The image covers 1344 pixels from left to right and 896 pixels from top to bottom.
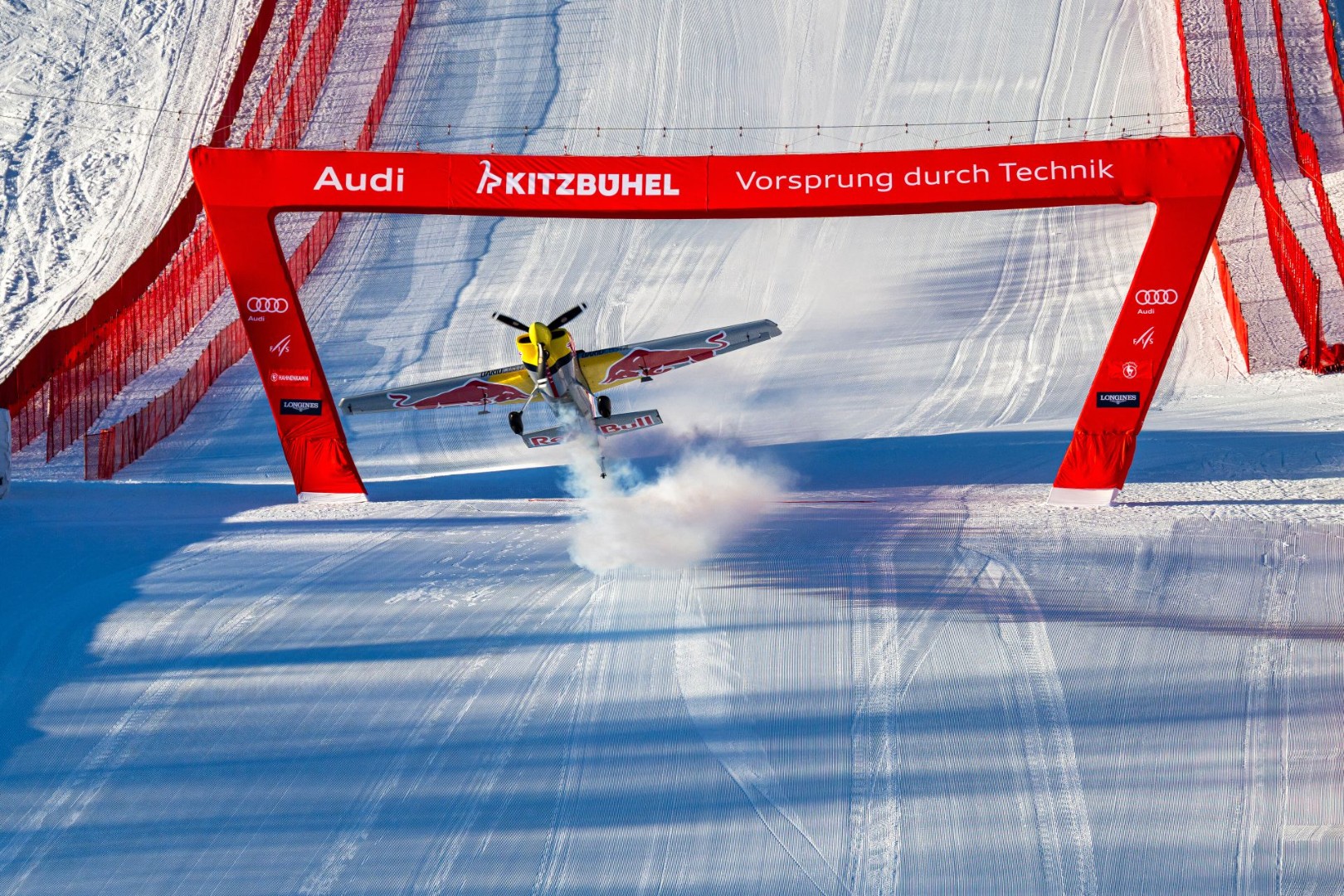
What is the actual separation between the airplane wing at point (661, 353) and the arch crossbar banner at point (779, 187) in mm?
1670

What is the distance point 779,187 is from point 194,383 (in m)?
13.5

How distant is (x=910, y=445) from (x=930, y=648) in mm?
8544

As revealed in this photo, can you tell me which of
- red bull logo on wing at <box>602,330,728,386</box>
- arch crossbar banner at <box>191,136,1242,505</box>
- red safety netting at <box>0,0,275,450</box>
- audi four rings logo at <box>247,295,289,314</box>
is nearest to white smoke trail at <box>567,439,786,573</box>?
red bull logo on wing at <box>602,330,728,386</box>

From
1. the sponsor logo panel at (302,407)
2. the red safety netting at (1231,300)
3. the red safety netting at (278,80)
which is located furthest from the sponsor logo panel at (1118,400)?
the red safety netting at (278,80)

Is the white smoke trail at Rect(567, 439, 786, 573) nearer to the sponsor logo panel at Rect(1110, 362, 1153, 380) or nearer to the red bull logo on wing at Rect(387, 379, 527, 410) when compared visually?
Answer: the red bull logo on wing at Rect(387, 379, 527, 410)

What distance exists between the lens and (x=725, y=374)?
27844mm

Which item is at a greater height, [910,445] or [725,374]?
[725,374]

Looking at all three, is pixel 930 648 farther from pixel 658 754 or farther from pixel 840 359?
pixel 840 359

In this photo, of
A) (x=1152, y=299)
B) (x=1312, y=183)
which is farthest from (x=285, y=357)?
(x=1312, y=183)

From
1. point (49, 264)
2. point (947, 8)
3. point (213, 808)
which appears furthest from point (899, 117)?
point (213, 808)

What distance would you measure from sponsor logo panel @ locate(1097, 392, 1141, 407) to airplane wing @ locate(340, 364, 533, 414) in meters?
8.06

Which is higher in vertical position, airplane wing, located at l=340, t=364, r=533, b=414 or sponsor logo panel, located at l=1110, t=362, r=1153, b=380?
airplane wing, located at l=340, t=364, r=533, b=414

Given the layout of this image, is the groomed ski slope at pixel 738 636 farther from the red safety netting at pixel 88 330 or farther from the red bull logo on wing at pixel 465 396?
the red safety netting at pixel 88 330

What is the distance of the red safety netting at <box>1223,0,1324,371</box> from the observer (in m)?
26.8
